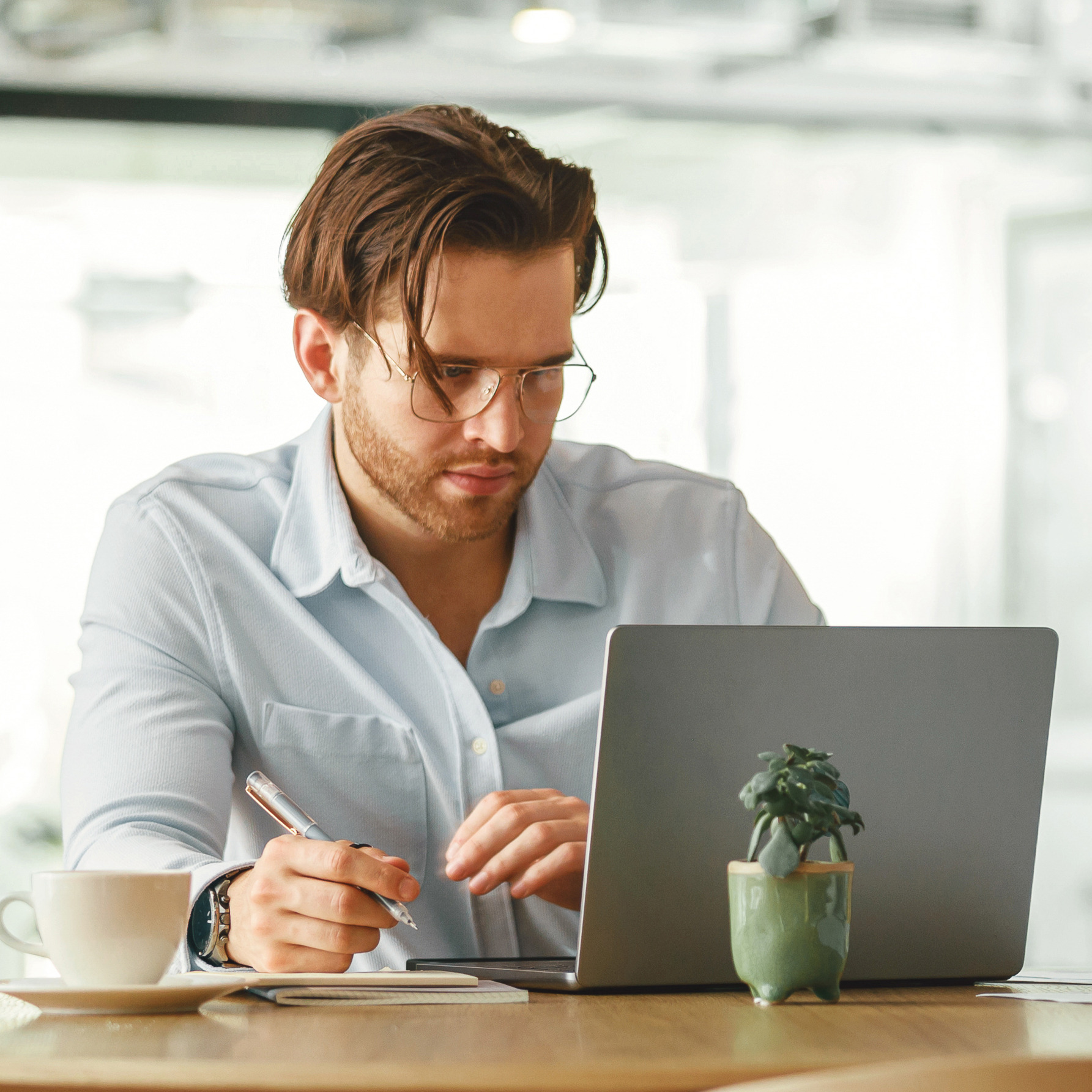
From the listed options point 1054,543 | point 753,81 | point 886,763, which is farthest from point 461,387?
point 1054,543

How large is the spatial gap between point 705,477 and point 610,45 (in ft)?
6.85

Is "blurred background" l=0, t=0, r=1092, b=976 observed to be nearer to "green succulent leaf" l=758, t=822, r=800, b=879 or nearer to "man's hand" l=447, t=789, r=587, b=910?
"man's hand" l=447, t=789, r=587, b=910

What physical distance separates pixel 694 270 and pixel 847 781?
9.43 ft

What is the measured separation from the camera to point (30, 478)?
11.6 feet

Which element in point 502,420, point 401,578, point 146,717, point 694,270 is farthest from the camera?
point 694,270

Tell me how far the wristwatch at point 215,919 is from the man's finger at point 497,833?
0.59 ft

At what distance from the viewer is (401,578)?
1789 millimetres

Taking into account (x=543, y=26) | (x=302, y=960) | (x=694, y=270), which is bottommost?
(x=302, y=960)

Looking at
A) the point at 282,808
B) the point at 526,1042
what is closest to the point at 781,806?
the point at 526,1042

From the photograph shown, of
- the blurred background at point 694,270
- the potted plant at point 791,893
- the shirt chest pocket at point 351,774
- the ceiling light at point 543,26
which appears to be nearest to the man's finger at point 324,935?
the potted plant at point 791,893

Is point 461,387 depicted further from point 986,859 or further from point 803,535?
point 803,535

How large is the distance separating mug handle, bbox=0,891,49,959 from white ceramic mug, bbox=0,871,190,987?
2 centimetres

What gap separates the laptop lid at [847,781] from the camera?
1.04m

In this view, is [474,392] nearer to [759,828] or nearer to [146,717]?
[146,717]
